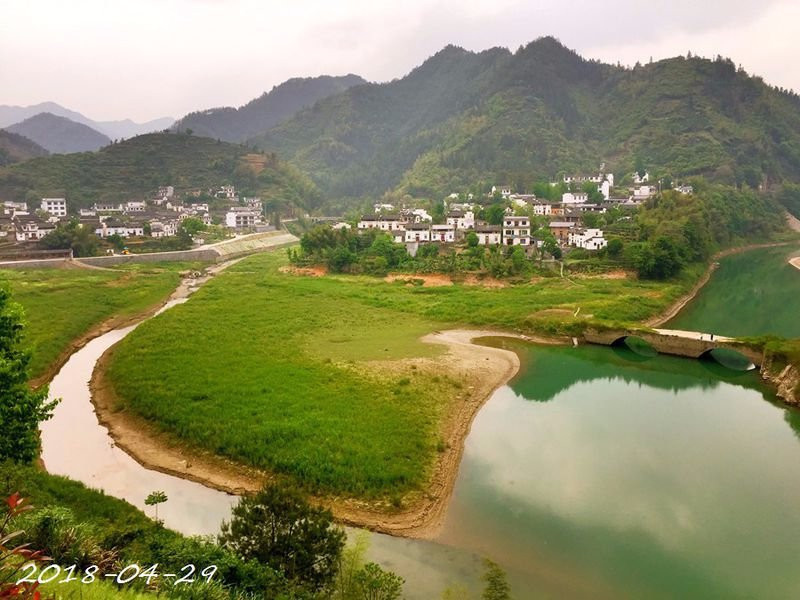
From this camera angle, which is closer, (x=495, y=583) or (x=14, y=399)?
(x=495, y=583)

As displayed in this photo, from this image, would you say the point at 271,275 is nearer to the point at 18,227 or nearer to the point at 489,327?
the point at 489,327

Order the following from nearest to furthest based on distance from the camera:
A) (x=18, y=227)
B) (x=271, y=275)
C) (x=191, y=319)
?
(x=191, y=319)
(x=271, y=275)
(x=18, y=227)

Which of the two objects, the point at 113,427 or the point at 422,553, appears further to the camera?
the point at 113,427

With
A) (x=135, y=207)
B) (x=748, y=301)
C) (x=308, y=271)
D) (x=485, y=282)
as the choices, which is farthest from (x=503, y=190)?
(x=135, y=207)

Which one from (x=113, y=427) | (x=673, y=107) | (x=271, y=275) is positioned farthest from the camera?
(x=673, y=107)

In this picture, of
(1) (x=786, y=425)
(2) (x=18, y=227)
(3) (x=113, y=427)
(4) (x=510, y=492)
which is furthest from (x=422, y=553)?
(2) (x=18, y=227)

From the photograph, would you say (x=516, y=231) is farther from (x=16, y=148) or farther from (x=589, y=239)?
(x=16, y=148)
